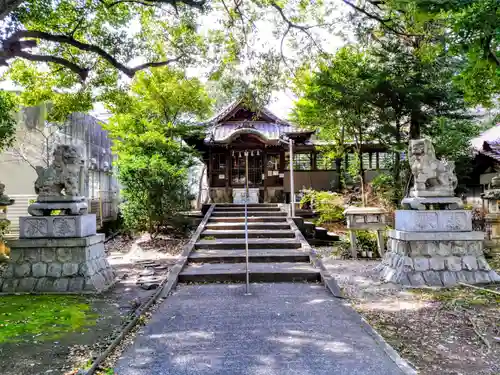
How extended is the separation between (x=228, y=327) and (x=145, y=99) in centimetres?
1198

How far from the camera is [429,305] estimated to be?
5.38 m

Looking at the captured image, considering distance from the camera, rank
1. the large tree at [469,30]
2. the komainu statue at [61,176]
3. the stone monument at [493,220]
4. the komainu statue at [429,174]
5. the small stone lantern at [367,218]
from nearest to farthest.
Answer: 1. the large tree at [469,30]
2. the komainu statue at [61,176]
3. the komainu statue at [429,174]
4. the stone monument at [493,220]
5. the small stone lantern at [367,218]

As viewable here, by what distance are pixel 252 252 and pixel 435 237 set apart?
12.9 feet

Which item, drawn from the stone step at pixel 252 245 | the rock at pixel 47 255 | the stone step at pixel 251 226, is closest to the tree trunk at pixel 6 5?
the rock at pixel 47 255

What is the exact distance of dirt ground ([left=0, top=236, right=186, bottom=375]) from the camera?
11.4 ft

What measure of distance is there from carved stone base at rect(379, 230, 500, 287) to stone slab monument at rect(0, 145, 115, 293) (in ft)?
18.3

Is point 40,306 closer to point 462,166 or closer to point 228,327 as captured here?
point 228,327

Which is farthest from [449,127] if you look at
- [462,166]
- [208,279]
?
[208,279]

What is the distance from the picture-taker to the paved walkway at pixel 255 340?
3406mm

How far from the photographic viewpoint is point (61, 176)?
6.71 metres

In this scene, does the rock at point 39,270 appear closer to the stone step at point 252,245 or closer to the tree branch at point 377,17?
the stone step at point 252,245

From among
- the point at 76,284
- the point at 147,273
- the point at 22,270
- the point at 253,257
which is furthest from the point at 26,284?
the point at 253,257

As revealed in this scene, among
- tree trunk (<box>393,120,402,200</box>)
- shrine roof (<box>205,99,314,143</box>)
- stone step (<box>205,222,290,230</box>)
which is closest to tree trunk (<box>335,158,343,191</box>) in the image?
shrine roof (<box>205,99,314,143</box>)

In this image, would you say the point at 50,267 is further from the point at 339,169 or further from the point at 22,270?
the point at 339,169
